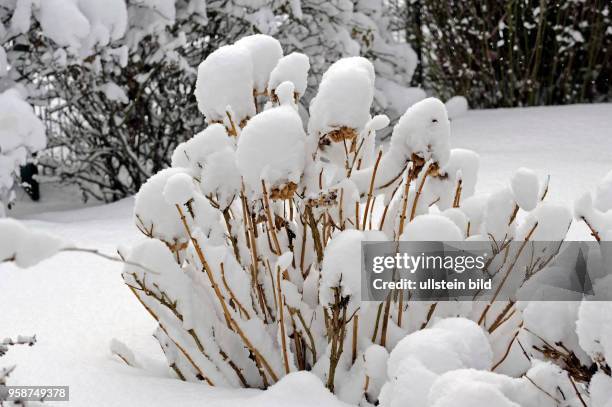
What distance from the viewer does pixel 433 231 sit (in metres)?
1.27

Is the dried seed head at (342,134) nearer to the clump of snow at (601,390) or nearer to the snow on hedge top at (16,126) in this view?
the clump of snow at (601,390)

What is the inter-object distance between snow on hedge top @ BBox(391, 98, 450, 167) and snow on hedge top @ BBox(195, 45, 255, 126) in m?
0.35

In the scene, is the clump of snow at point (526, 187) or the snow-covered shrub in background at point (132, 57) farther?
the snow-covered shrub in background at point (132, 57)

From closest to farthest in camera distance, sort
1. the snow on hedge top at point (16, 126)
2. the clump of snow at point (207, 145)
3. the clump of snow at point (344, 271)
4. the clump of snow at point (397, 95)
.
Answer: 1. the clump of snow at point (344, 271)
2. the clump of snow at point (207, 145)
3. the snow on hedge top at point (16, 126)
4. the clump of snow at point (397, 95)

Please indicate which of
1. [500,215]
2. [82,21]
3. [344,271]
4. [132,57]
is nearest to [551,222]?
[500,215]

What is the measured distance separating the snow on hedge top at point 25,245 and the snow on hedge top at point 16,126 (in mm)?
2557

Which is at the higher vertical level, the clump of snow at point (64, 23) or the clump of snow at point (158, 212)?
the clump of snow at point (64, 23)

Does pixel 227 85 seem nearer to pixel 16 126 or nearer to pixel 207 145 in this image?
pixel 207 145

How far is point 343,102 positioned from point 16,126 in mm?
2243

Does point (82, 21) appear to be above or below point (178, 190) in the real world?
above

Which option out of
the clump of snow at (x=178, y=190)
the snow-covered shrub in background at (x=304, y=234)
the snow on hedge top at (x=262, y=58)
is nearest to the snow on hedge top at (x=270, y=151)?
the snow-covered shrub in background at (x=304, y=234)

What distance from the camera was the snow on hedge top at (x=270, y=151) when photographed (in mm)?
1284

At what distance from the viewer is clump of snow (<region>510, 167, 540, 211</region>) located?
131 cm

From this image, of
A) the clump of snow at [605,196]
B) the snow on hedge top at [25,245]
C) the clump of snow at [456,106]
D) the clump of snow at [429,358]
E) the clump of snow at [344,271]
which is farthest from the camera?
the clump of snow at [456,106]
